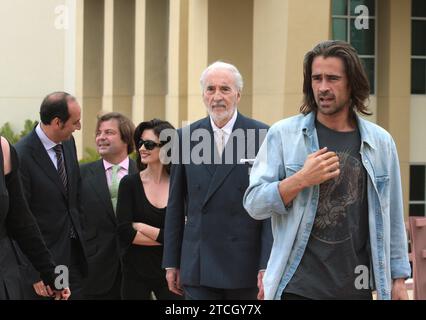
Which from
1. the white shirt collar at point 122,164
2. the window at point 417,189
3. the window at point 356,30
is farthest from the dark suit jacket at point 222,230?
the window at point 417,189

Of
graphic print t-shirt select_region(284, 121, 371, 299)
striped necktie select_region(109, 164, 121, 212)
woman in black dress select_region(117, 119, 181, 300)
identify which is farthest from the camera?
striped necktie select_region(109, 164, 121, 212)

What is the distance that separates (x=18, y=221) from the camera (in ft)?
20.1

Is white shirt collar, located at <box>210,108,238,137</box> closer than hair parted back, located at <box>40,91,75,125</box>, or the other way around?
white shirt collar, located at <box>210,108,238,137</box>

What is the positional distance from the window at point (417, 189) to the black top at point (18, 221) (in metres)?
13.2

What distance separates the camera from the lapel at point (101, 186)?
9.04 m

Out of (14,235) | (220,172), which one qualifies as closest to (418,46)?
(220,172)

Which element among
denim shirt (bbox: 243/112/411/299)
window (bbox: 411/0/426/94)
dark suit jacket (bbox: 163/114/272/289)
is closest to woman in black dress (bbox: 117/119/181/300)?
dark suit jacket (bbox: 163/114/272/289)

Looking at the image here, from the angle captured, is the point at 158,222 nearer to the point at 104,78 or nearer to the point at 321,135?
the point at 321,135

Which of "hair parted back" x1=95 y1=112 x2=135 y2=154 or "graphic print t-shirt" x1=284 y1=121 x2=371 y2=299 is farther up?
"hair parted back" x1=95 y1=112 x2=135 y2=154

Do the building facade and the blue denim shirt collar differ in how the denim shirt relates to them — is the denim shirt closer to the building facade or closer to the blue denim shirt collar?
the blue denim shirt collar

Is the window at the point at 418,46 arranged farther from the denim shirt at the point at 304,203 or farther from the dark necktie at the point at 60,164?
the denim shirt at the point at 304,203

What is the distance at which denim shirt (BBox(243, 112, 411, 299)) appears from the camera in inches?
210
